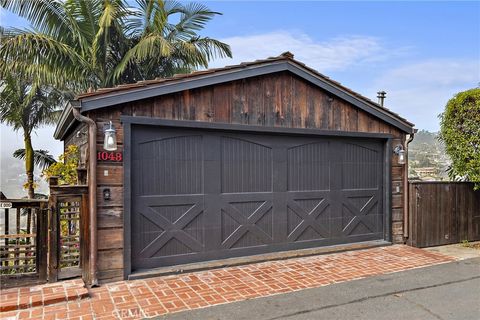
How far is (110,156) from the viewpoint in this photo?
15.1 ft

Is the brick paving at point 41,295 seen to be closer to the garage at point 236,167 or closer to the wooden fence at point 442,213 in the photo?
the garage at point 236,167

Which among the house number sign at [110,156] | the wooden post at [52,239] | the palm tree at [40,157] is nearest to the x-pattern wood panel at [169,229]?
the house number sign at [110,156]

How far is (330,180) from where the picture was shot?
640cm

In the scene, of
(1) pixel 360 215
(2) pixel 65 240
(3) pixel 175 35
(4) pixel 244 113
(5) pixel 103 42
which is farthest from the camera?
(3) pixel 175 35

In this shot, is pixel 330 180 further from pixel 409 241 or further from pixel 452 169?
pixel 452 169

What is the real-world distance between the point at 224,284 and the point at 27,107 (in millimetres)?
8245

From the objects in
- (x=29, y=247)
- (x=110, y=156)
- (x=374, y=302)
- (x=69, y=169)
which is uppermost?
(x=110, y=156)

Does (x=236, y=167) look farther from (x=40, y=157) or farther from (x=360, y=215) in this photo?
(x=40, y=157)

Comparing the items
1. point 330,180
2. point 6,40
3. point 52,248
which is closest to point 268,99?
point 330,180

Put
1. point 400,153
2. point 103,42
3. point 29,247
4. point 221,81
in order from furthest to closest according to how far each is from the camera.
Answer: point 103,42
point 400,153
point 221,81
point 29,247

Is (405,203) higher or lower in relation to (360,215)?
higher

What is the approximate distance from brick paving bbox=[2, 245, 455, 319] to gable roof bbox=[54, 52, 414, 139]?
7.81 ft

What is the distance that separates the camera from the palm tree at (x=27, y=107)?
9195mm

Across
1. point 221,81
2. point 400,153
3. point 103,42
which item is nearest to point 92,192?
point 221,81
